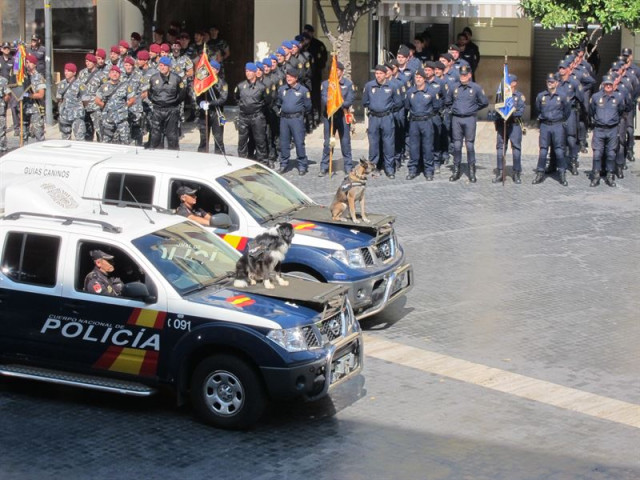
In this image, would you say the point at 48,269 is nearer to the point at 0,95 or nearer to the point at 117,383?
the point at 117,383

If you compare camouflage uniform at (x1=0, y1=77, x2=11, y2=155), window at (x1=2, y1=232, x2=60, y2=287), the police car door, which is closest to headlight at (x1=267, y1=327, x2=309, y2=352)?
the police car door

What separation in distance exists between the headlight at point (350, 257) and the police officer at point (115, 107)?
32.5 feet

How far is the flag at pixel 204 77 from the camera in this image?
2147 centimetres

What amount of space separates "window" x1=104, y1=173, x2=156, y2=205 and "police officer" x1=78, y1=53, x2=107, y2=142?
908 centimetres

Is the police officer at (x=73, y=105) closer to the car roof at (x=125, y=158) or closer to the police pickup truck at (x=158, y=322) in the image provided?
the car roof at (x=125, y=158)

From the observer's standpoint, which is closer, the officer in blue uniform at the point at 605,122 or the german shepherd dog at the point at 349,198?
the german shepherd dog at the point at 349,198

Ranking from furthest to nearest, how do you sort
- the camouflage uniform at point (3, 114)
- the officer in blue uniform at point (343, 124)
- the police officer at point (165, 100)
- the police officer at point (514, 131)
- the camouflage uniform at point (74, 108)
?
1. the camouflage uniform at point (3, 114)
2. the camouflage uniform at point (74, 108)
3. the police officer at point (165, 100)
4. the officer in blue uniform at point (343, 124)
5. the police officer at point (514, 131)

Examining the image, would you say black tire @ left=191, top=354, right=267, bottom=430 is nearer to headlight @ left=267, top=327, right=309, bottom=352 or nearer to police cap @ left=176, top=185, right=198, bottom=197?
headlight @ left=267, top=327, right=309, bottom=352

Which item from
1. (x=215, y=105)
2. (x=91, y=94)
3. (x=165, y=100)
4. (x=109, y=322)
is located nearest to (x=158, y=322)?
(x=109, y=322)

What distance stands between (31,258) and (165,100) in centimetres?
1125

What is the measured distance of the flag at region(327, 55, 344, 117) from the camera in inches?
813

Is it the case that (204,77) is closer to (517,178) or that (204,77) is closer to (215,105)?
(215,105)

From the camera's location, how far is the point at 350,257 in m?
12.3

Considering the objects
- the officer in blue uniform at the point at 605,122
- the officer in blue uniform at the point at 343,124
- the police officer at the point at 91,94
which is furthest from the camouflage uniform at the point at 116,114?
the officer in blue uniform at the point at 605,122
